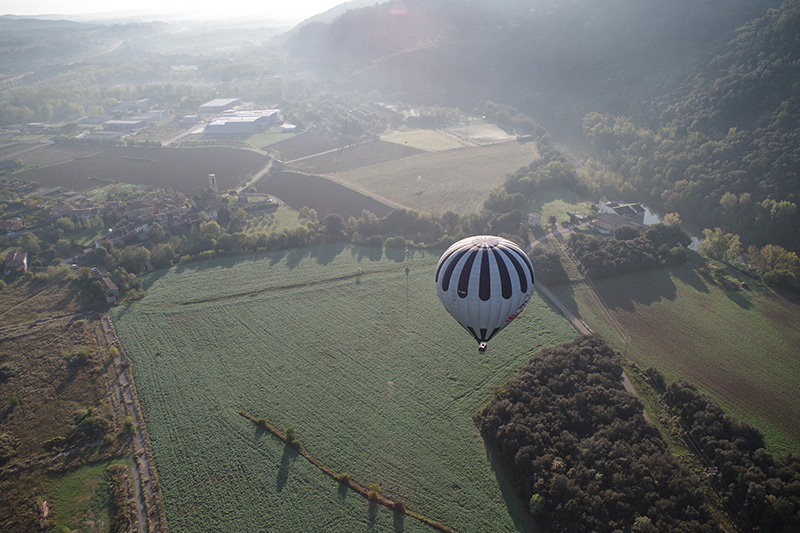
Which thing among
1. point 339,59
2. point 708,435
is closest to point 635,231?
point 708,435

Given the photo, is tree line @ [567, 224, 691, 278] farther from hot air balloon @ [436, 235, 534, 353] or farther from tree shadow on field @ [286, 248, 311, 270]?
tree shadow on field @ [286, 248, 311, 270]

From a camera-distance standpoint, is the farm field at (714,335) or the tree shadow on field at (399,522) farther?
the farm field at (714,335)

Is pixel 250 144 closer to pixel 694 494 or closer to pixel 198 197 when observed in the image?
pixel 198 197

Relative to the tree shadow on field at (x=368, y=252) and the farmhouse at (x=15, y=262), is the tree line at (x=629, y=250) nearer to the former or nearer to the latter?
the tree shadow on field at (x=368, y=252)

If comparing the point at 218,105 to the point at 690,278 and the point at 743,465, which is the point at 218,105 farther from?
the point at 743,465

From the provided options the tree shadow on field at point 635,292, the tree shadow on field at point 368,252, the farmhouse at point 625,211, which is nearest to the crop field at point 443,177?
the tree shadow on field at point 368,252
